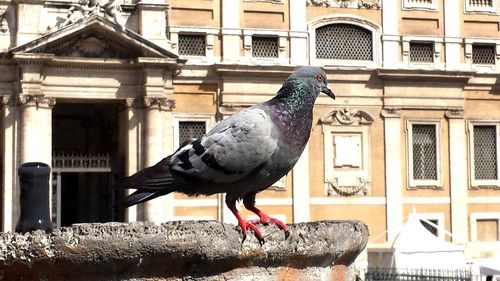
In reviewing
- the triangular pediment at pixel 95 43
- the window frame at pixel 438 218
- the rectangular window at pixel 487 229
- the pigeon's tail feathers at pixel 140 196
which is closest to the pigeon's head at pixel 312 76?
the pigeon's tail feathers at pixel 140 196

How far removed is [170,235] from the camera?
648 centimetres

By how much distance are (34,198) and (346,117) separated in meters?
20.3

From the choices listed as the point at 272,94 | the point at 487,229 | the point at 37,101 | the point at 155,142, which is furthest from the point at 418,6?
the point at 37,101

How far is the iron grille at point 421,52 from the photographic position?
2908 centimetres

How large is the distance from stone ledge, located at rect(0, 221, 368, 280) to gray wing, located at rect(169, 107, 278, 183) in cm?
44

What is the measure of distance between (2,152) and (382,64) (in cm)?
1022

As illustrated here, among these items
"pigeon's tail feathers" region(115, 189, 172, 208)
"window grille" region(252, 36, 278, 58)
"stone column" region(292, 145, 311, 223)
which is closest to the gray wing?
"pigeon's tail feathers" region(115, 189, 172, 208)

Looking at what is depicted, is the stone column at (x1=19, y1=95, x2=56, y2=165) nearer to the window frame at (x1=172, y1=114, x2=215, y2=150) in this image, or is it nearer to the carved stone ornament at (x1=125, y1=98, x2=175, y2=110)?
the carved stone ornament at (x1=125, y1=98, x2=175, y2=110)

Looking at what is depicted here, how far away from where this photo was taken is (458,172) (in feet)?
94.6

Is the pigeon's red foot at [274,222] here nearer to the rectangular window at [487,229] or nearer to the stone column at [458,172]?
the stone column at [458,172]

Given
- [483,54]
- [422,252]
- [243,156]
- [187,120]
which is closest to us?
[243,156]

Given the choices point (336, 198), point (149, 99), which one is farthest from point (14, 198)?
point (336, 198)

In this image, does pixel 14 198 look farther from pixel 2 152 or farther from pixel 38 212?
pixel 38 212

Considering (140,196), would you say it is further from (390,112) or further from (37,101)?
(390,112)
